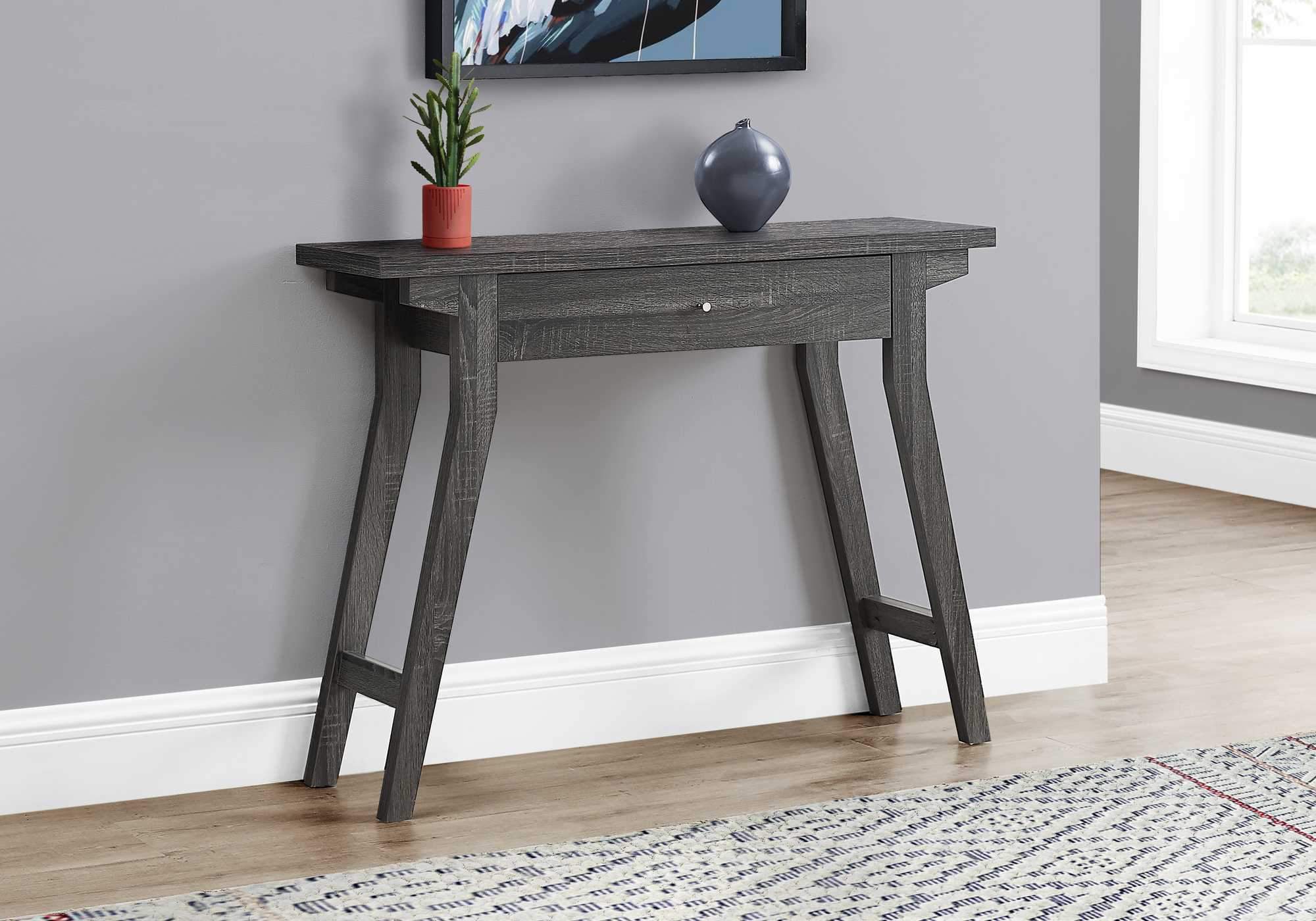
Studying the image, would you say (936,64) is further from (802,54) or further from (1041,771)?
(1041,771)

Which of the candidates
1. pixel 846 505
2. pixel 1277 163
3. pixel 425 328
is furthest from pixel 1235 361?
pixel 425 328

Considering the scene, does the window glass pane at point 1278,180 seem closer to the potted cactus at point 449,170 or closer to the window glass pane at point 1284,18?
the window glass pane at point 1284,18

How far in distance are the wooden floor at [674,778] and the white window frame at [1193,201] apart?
1937mm

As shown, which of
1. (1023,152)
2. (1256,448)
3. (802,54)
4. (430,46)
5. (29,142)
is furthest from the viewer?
(1256,448)

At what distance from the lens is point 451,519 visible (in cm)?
299

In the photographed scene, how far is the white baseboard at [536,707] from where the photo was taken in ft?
10.3

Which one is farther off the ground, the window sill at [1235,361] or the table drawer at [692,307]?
the table drawer at [692,307]

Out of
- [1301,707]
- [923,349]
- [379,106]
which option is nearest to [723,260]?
[923,349]

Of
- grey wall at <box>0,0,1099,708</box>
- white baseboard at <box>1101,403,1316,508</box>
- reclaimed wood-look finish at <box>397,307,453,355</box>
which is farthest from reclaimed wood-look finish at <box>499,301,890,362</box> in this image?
white baseboard at <box>1101,403,1316,508</box>

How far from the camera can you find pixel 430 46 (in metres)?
3.24

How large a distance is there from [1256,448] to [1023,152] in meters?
2.51

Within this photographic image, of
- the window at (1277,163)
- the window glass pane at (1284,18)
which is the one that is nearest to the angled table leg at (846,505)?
the window at (1277,163)

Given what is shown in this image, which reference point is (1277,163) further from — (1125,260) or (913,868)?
(913,868)

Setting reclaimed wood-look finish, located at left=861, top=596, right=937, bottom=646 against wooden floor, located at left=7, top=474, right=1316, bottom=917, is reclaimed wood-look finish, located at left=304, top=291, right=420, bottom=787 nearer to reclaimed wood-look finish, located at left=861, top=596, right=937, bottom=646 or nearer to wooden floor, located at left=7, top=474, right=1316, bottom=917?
wooden floor, located at left=7, top=474, right=1316, bottom=917
